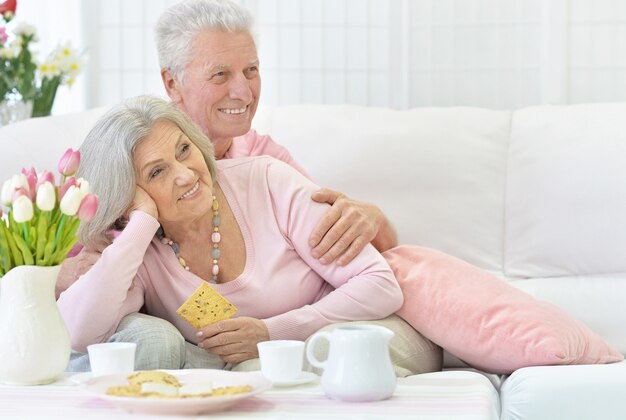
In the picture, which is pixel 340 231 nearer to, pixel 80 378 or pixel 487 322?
pixel 487 322

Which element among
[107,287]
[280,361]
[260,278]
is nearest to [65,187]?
[107,287]

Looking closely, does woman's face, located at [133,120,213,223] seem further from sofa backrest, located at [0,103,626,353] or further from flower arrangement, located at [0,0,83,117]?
flower arrangement, located at [0,0,83,117]

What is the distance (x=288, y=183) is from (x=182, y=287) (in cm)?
35

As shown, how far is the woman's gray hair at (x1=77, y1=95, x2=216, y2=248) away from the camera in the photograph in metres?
2.28

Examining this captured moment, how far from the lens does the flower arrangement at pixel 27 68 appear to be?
3725 mm

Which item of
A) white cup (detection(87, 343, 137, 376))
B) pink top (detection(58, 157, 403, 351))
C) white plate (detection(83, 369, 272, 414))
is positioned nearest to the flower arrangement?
pink top (detection(58, 157, 403, 351))

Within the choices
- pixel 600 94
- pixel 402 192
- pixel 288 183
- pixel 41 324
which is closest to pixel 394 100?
pixel 600 94

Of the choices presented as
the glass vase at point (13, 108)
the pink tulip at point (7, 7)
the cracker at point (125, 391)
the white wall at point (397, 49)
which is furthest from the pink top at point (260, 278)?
the white wall at point (397, 49)

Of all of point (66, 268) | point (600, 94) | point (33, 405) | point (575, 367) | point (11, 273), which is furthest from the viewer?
point (600, 94)

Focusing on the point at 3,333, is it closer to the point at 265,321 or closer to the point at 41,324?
the point at 41,324

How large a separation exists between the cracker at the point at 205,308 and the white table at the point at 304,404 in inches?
14.1

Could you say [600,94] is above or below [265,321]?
above

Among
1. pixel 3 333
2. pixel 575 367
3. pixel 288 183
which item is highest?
pixel 288 183

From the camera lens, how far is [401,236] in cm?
290
